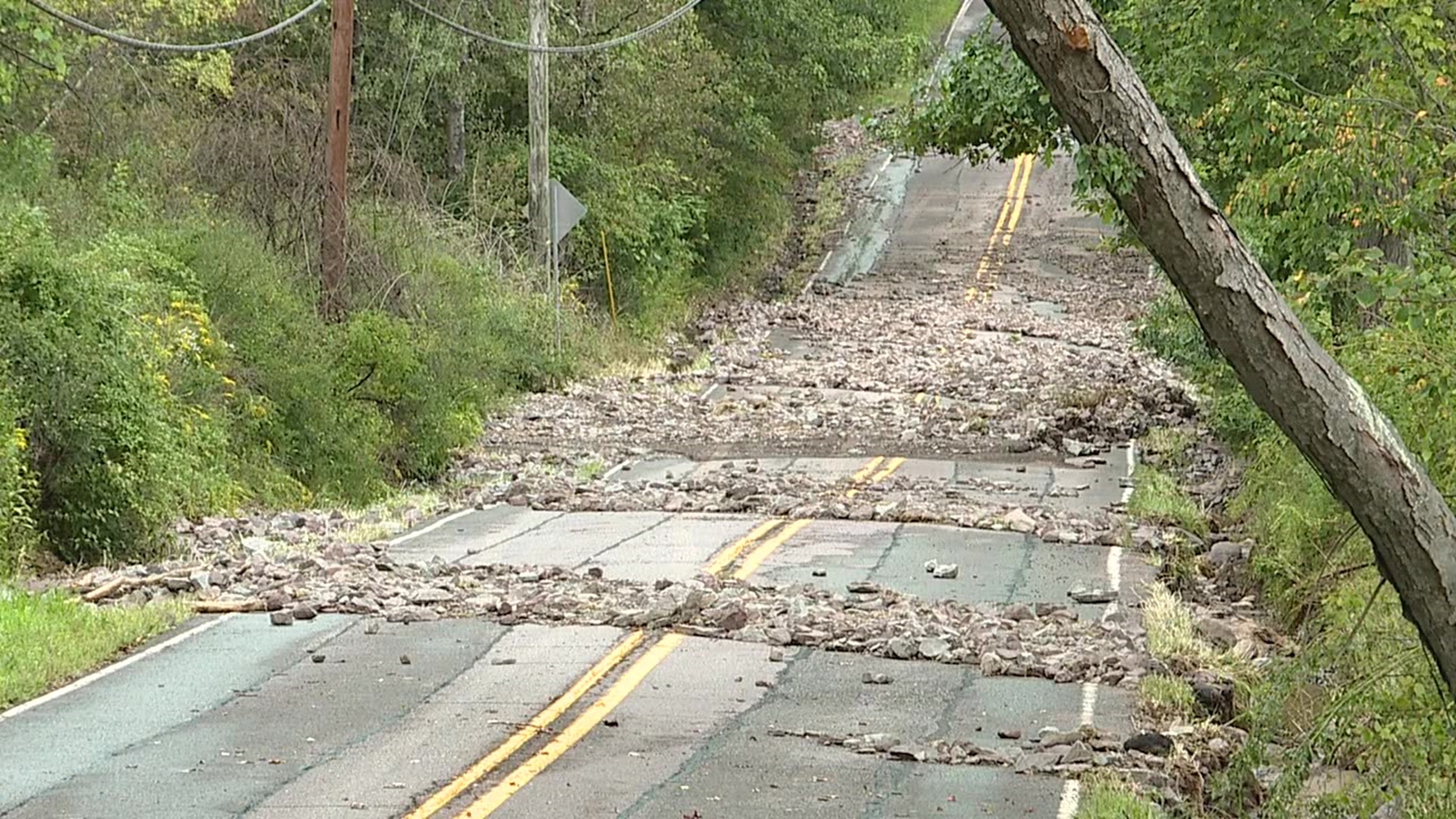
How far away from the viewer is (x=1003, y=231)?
54375 mm

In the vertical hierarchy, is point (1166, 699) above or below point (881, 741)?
below

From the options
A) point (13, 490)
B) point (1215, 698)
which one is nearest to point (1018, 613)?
point (1215, 698)

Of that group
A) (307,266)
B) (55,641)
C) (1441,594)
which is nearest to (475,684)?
(55,641)

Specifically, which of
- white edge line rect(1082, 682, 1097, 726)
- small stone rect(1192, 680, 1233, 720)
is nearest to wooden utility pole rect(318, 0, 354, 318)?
white edge line rect(1082, 682, 1097, 726)

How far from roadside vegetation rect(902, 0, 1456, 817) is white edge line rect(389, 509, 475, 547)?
6759mm

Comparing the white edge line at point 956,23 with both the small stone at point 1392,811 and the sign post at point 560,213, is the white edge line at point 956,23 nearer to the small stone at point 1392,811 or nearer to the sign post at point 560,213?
the sign post at point 560,213

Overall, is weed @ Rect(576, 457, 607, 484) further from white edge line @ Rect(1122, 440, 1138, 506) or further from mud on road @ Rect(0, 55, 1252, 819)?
white edge line @ Rect(1122, 440, 1138, 506)

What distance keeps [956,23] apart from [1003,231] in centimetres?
2405

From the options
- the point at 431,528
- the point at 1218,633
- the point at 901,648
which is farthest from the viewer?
the point at 431,528

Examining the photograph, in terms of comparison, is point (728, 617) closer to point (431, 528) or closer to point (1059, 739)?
point (1059, 739)

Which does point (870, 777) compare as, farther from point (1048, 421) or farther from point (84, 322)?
point (1048, 421)

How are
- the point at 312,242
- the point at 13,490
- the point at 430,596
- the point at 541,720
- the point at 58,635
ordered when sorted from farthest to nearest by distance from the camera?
the point at 312,242
the point at 13,490
the point at 430,596
the point at 58,635
the point at 541,720

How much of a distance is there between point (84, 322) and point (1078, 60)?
42.7 ft

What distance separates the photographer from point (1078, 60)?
6.60 metres
